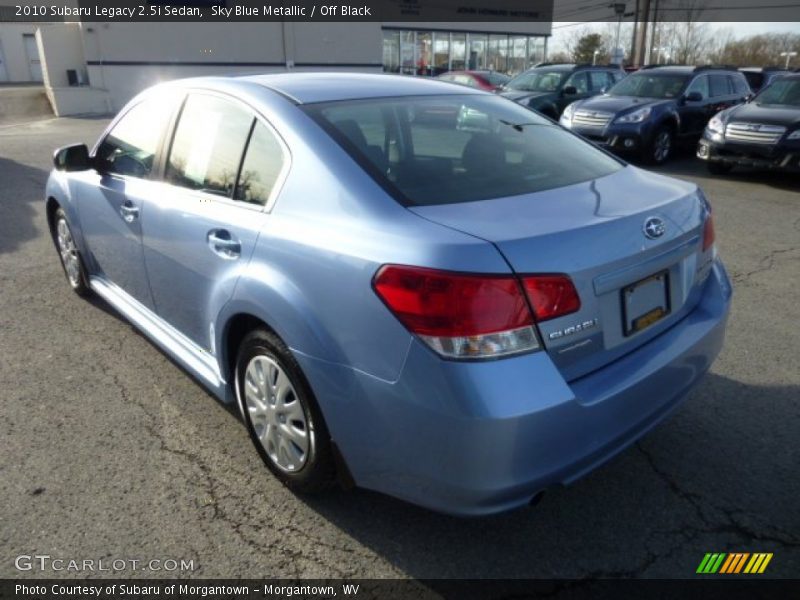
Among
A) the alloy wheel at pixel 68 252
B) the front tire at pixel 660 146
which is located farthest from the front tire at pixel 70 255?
the front tire at pixel 660 146

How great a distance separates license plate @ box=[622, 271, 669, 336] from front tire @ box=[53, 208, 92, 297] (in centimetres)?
380

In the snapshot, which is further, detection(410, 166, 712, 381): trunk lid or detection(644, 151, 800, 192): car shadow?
detection(644, 151, 800, 192): car shadow

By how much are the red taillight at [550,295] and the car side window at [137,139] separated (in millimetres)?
2314

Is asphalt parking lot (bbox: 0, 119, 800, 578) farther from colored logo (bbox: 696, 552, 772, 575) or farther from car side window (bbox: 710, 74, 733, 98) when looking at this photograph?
car side window (bbox: 710, 74, 733, 98)

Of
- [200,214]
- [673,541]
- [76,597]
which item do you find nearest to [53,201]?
[200,214]

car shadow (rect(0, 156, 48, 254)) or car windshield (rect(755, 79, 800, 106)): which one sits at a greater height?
car windshield (rect(755, 79, 800, 106))

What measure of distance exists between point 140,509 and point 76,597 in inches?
17.3

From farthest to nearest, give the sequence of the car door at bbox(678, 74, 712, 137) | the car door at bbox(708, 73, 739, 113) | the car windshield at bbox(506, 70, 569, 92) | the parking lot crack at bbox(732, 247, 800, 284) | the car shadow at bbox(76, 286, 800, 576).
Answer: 1. the car windshield at bbox(506, 70, 569, 92)
2. the car door at bbox(708, 73, 739, 113)
3. the car door at bbox(678, 74, 712, 137)
4. the parking lot crack at bbox(732, 247, 800, 284)
5. the car shadow at bbox(76, 286, 800, 576)

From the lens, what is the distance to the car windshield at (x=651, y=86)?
11.6 meters

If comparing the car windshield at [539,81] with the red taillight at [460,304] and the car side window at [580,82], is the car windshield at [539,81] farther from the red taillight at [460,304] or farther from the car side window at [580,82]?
Answer: the red taillight at [460,304]

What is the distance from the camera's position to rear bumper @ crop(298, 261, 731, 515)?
1865 millimetres

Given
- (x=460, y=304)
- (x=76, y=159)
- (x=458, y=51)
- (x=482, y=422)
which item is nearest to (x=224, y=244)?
(x=460, y=304)

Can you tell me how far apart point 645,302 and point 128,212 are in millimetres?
2681

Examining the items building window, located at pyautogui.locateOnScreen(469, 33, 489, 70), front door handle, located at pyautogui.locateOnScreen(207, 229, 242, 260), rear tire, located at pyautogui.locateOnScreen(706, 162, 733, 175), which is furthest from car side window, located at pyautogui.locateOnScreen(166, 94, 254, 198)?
building window, located at pyautogui.locateOnScreen(469, 33, 489, 70)
